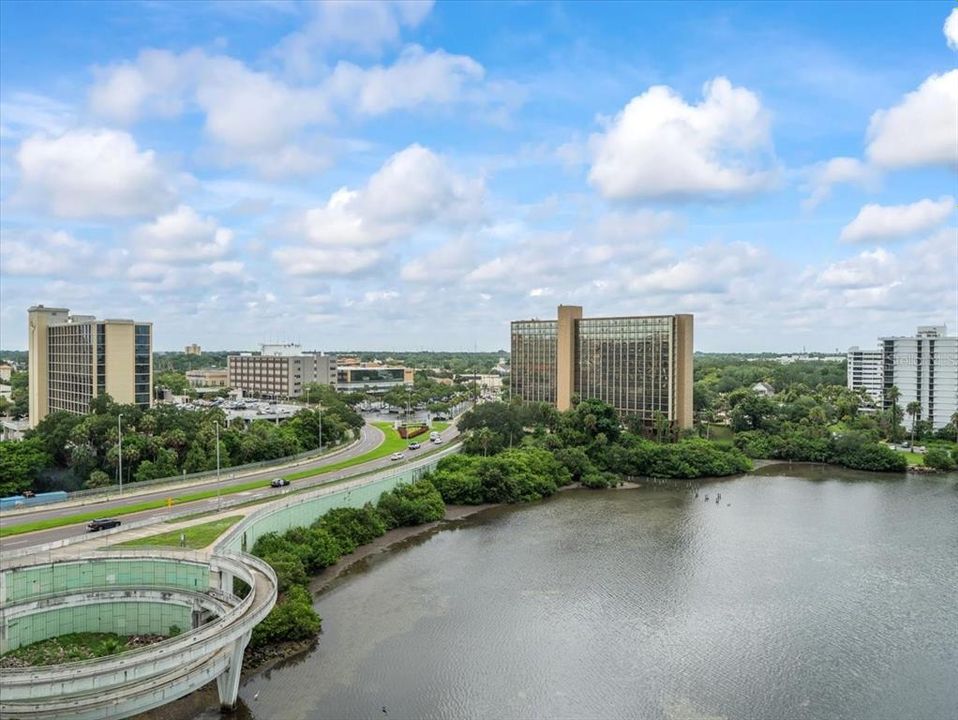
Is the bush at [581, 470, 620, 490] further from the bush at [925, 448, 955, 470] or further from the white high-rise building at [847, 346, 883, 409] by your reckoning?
the white high-rise building at [847, 346, 883, 409]

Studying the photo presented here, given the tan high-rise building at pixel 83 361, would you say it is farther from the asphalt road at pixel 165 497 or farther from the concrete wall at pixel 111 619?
the concrete wall at pixel 111 619

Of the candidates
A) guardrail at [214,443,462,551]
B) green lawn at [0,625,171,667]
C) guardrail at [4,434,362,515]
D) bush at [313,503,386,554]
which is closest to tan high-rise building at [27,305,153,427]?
guardrail at [4,434,362,515]

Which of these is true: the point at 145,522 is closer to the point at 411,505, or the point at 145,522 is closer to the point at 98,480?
the point at 98,480

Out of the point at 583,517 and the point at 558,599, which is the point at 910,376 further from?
the point at 558,599

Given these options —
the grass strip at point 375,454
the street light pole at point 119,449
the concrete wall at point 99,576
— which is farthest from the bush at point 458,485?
the concrete wall at point 99,576

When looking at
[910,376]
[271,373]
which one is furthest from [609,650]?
[271,373]

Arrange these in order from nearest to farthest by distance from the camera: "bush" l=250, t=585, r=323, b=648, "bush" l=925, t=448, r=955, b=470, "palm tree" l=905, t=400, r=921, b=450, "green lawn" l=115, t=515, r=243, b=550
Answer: "bush" l=250, t=585, r=323, b=648, "green lawn" l=115, t=515, r=243, b=550, "bush" l=925, t=448, r=955, b=470, "palm tree" l=905, t=400, r=921, b=450
